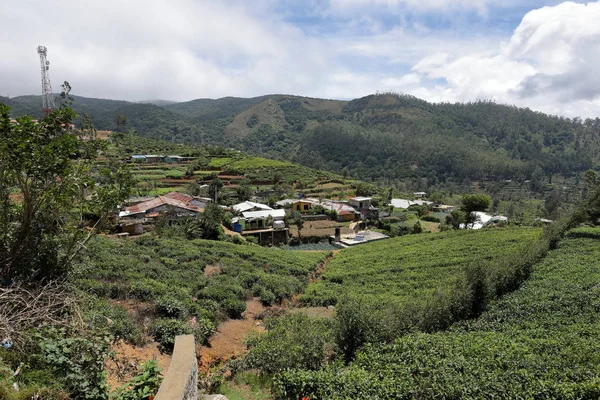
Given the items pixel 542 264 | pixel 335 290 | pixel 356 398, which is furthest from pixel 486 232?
pixel 356 398

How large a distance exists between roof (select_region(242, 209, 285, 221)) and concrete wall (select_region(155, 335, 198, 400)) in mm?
38859

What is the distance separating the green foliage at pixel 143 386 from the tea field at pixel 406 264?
40.3 feet

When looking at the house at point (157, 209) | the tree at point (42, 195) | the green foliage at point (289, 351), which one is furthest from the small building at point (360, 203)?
the tree at point (42, 195)

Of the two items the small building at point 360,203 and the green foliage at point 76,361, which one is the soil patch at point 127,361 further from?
the small building at point 360,203

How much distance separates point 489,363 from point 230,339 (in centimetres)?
783

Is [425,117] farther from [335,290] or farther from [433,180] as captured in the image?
[335,290]

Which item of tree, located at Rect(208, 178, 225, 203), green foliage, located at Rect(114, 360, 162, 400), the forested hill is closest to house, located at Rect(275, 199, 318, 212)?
tree, located at Rect(208, 178, 225, 203)

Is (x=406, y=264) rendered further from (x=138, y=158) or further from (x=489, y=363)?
(x=138, y=158)

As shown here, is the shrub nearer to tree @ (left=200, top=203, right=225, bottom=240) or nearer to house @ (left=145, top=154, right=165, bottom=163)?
tree @ (left=200, top=203, right=225, bottom=240)

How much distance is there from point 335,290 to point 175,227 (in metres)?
17.7

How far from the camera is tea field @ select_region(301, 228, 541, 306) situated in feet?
64.8

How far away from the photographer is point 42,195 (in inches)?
288

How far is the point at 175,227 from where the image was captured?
31.5 metres

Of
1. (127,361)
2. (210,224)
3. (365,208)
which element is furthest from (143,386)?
(365,208)
